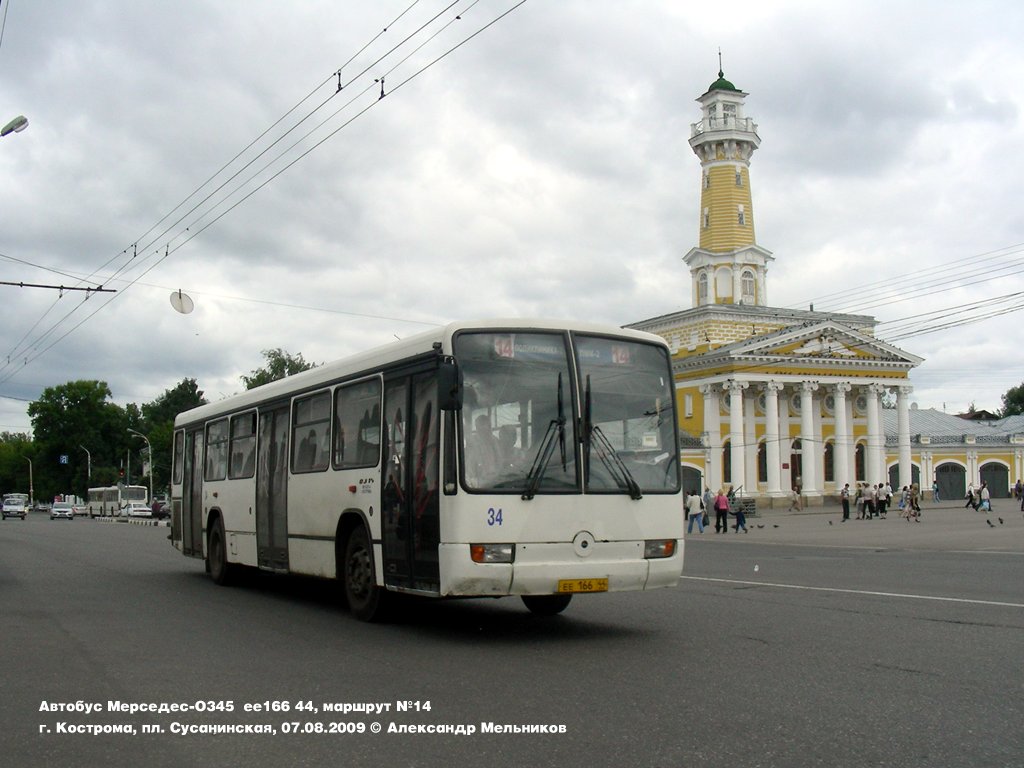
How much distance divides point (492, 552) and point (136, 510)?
79044mm

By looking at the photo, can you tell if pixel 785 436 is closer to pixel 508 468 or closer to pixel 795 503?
pixel 795 503

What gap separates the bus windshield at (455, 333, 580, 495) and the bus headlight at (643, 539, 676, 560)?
3.10ft

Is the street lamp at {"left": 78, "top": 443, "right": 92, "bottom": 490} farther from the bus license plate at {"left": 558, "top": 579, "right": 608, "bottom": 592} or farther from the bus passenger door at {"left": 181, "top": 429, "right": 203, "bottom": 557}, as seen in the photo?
the bus license plate at {"left": 558, "top": 579, "right": 608, "bottom": 592}

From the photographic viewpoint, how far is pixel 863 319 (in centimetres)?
8831

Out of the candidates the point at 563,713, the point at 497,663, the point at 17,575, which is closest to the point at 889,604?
the point at 497,663

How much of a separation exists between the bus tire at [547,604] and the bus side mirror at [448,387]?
10.9 ft

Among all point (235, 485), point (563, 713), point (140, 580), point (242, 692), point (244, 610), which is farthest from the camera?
point (140, 580)

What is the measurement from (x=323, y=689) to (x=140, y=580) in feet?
37.9

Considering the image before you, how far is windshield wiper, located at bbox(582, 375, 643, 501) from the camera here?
10.9 meters

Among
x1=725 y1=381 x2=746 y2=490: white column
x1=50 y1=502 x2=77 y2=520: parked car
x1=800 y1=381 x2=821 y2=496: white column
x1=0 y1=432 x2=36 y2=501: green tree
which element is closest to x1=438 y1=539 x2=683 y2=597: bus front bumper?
x1=725 y1=381 x2=746 y2=490: white column

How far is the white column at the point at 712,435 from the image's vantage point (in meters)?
76.9

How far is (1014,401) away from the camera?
13562cm

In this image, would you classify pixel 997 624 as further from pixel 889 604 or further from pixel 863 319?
pixel 863 319

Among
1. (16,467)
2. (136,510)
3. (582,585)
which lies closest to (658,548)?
(582,585)
